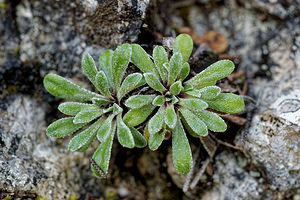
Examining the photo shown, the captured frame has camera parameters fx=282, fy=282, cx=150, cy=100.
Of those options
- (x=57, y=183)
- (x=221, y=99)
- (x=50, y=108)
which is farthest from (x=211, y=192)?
(x=50, y=108)

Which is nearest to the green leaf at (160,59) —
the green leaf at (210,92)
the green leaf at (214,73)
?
the green leaf at (214,73)

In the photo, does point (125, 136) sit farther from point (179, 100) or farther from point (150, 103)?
point (179, 100)

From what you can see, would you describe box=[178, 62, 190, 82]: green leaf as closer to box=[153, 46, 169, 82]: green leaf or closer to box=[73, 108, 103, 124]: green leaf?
box=[153, 46, 169, 82]: green leaf

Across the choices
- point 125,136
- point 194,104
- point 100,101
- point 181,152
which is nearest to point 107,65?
point 100,101

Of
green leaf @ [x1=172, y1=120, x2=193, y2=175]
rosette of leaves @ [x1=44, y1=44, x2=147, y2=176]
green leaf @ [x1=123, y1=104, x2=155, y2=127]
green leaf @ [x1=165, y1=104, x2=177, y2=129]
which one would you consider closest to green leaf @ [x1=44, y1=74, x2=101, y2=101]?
rosette of leaves @ [x1=44, y1=44, x2=147, y2=176]

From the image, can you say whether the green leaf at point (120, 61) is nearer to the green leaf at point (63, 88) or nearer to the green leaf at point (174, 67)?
the green leaf at point (63, 88)

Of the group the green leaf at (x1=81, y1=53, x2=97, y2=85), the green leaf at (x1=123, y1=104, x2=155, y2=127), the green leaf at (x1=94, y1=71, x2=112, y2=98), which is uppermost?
the green leaf at (x1=81, y1=53, x2=97, y2=85)

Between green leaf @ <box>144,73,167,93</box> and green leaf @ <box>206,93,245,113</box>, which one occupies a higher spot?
green leaf @ <box>144,73,167,93</box>
